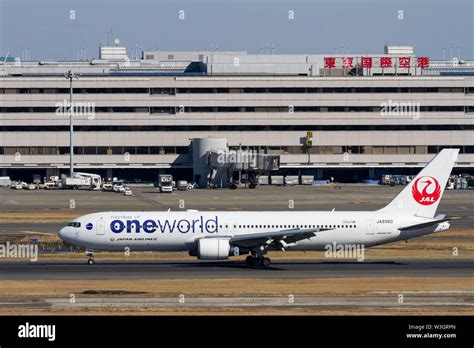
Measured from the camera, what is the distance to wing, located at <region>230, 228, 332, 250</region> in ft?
229

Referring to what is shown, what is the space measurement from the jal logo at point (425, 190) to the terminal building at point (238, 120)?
118 meters

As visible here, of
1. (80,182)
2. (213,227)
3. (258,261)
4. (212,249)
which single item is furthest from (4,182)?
(212,249)

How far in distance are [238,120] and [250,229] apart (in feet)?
406

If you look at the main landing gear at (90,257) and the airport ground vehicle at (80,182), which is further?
the airport ground vehicle at (80,182)

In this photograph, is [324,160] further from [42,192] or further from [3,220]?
[3,220]

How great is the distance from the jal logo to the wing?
9.13 meters

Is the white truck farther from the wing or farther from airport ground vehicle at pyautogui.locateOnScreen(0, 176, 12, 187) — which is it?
the wing

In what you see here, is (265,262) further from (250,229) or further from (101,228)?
(101,228)

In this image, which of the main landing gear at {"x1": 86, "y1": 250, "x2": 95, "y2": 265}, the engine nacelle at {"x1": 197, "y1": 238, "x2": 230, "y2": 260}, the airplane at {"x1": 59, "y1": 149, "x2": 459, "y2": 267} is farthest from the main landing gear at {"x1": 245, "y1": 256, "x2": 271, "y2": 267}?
the main landing gear at {"x1": 86, "y1": 250, "x2": 95, "y2": 265}

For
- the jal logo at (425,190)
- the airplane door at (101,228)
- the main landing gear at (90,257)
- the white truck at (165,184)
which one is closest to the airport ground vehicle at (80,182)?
the white truck at (165,184)

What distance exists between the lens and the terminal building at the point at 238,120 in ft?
632

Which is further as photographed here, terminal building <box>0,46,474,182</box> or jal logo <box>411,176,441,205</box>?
terminal building <box>0,46,474,182</box>

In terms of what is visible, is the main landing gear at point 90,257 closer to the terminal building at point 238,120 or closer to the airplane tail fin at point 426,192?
the airplane tail fin at point 426,192
